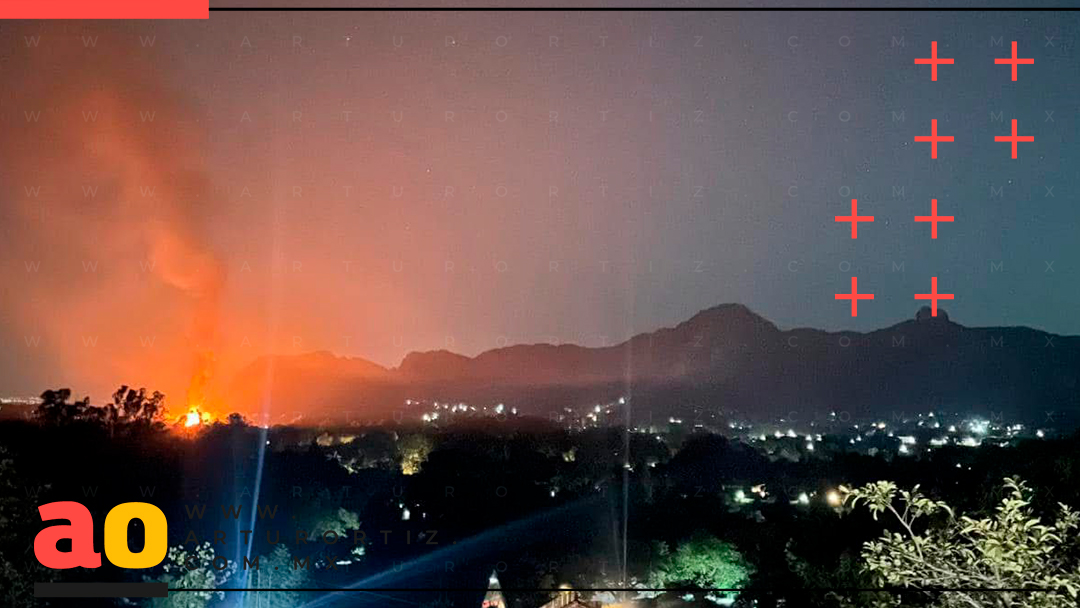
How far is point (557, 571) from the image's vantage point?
14625 mm

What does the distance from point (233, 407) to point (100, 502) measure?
196 inches

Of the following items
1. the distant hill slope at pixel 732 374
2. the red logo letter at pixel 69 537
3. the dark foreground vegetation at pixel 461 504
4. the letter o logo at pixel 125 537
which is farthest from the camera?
the distant hill slope at pixel 732 374

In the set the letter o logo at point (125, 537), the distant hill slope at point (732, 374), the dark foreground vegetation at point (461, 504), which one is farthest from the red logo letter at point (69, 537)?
the distant hill slope at point (732, 374)

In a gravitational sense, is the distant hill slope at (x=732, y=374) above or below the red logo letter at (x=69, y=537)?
above

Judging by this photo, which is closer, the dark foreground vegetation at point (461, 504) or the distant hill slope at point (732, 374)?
the dark foreground vegetation at point (461, 504)

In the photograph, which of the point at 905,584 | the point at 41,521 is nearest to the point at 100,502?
the point at 41,521

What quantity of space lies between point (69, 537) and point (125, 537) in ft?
8.60

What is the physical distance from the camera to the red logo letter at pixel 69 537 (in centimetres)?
845

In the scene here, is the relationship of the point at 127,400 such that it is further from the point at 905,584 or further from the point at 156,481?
the point at 905,584

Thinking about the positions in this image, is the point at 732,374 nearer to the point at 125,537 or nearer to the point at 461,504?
the point at 461,504

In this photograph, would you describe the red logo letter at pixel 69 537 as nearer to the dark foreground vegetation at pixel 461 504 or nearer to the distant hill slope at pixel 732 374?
the dark foreground vegetation at pixel 461 504

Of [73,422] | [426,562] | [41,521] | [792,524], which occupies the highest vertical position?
[73,422]

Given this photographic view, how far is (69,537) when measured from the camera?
8914mm

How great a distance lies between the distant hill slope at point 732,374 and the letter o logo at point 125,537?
4.82m
